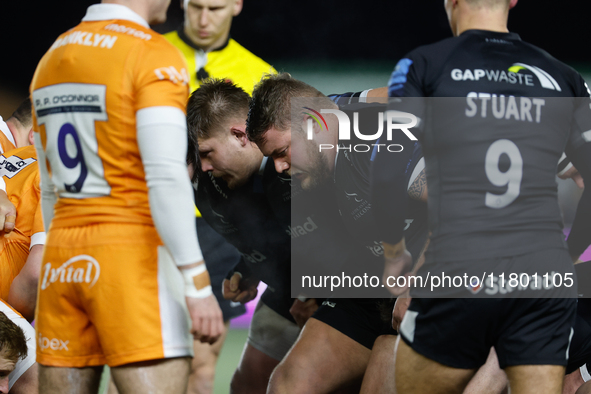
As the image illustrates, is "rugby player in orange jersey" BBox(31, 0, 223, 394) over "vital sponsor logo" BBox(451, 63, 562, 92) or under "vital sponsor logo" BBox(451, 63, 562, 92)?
under

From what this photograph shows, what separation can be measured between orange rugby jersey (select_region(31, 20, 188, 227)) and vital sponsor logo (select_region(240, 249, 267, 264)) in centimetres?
111

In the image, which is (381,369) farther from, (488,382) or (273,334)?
(273,334)

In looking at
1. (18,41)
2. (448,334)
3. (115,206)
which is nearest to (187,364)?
(115,206)

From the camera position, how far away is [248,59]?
334 centimetres

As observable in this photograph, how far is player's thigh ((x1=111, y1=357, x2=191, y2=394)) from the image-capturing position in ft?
4.04

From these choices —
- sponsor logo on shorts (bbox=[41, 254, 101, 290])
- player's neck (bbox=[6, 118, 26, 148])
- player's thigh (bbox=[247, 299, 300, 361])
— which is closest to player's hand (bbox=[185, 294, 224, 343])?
sponsor logo on shorts (bbox=[41, 254, 101, 290])

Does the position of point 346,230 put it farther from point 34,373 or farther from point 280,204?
point 34,373

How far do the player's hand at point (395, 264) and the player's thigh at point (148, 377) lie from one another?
2.30 feet

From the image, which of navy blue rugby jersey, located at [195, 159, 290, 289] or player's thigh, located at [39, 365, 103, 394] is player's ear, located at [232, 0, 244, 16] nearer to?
navy blue rugby jersey, located at [195, 159, 290, 289]

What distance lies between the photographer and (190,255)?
1244 millimetres

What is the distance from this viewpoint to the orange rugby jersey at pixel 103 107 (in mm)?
1255

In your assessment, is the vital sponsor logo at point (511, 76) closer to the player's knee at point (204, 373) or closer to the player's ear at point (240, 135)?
the player's ear at point (240, 135)

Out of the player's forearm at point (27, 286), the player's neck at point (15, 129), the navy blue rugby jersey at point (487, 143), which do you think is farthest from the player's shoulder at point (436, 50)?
the player's neck at point (15, 129)

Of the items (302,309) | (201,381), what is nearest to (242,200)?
(302,309)
